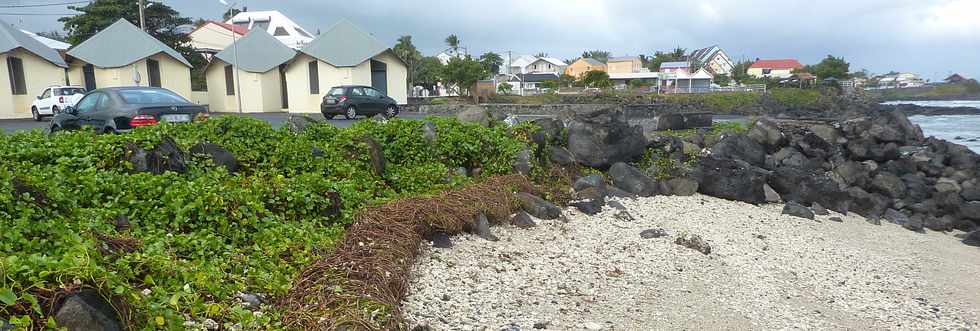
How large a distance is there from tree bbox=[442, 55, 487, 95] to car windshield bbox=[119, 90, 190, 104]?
33.7 m

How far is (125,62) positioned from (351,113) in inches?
520

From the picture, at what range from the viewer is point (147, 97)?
11.0 m

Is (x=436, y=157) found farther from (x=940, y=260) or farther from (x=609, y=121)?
(x=940, y=260)

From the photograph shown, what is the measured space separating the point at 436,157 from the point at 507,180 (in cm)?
118

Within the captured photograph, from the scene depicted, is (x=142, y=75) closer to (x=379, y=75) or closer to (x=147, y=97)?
(x=379, y=75)

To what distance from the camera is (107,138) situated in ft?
21.5

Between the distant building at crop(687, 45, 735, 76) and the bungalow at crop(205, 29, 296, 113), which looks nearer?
the bungalow at crop(205, 29, 296, 113)

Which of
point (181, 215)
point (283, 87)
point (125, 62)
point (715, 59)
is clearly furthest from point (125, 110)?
point (715, 59)

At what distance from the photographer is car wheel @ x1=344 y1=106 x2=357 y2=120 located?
22.2m

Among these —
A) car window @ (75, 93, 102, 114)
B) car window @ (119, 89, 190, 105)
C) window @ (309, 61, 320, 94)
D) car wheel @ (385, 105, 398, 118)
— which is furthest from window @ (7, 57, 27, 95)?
car window @ (119, 89, 190, 105)

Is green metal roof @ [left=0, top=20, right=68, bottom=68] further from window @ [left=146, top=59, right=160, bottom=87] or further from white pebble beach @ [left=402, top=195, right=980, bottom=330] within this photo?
white pebble beach @ [left=402, top=195, right=980, bottom=330]

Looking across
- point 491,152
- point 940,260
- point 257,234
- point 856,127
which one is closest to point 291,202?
point 257,234

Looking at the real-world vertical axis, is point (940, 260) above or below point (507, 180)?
below

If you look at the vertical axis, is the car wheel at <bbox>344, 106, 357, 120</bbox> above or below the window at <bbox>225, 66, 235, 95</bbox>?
below
